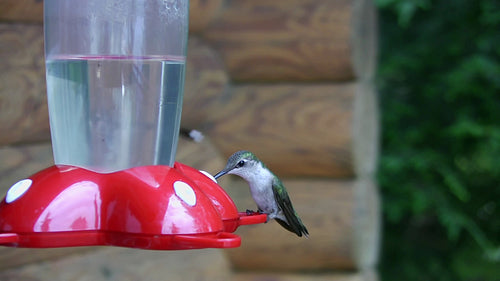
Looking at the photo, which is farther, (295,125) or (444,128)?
(444,128)

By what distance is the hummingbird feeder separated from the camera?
1.45 m

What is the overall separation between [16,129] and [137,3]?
0.75 m

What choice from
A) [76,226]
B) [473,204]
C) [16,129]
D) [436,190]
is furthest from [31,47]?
[473,204]

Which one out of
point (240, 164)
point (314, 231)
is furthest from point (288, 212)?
point (314, 231)

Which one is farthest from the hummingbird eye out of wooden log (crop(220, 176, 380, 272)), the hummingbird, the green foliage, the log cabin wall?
the green foliage

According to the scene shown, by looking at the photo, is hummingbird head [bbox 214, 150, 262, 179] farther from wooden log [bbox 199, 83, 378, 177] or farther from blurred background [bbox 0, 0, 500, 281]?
wooden log [bbox 199, 83, 378, 177]

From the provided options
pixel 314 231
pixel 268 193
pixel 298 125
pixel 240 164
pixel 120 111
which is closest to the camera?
pixel 120 111

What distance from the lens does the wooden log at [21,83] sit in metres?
2.26

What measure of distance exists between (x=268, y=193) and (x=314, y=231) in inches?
48.1

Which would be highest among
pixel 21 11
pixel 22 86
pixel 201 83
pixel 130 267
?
pixel 21 11

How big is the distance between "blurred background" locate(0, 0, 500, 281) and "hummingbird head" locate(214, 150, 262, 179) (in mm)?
705

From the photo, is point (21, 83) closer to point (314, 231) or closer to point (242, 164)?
point (242, 164)

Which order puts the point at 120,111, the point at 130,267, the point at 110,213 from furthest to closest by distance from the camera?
the point at 130,267
the point at 120,111
the point at 110,213

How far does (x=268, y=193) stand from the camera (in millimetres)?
2246
